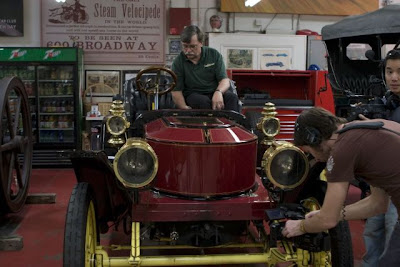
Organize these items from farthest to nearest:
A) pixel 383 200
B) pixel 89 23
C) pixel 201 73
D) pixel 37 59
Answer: pixel 89 23, pixel 37 59, pixel 201 73, pixel 383 200

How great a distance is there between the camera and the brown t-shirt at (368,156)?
69.8 inches

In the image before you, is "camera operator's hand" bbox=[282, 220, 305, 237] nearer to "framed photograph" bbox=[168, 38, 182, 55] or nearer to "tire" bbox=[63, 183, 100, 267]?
"tire" bbox=[63, 183, 100, 267]

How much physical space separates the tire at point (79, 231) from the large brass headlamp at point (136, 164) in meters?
0.30

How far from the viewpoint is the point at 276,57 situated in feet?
27.2

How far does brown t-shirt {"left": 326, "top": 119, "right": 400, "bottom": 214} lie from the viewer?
5.82 feet

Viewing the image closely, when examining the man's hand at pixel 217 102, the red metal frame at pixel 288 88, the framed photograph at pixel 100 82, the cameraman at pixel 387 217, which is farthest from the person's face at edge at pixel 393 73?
the framed photograph at pixel 100 82

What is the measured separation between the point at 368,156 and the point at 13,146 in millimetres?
3360

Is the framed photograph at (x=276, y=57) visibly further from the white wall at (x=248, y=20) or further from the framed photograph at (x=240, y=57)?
the white wall at (x=248, y=20)

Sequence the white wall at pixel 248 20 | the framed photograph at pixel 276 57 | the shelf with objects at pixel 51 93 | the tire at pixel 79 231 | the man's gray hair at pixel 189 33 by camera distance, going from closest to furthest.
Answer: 1. the tire at pixel 79 231
2. the man's gray hair at pixel 189 33
3. the shelf with objects at pixel 51 93
4. the framed photograph at pixel 276 57
5. the white wall at pixel 248 20

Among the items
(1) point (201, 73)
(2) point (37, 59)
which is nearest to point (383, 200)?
(1) point (201, 73)

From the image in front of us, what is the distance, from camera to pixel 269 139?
333 centimetres

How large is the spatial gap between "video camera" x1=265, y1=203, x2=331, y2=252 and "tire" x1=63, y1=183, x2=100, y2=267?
3.32ft

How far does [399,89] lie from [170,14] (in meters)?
6.32

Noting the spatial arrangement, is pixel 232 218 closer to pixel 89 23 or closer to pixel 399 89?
pixel 399 89
